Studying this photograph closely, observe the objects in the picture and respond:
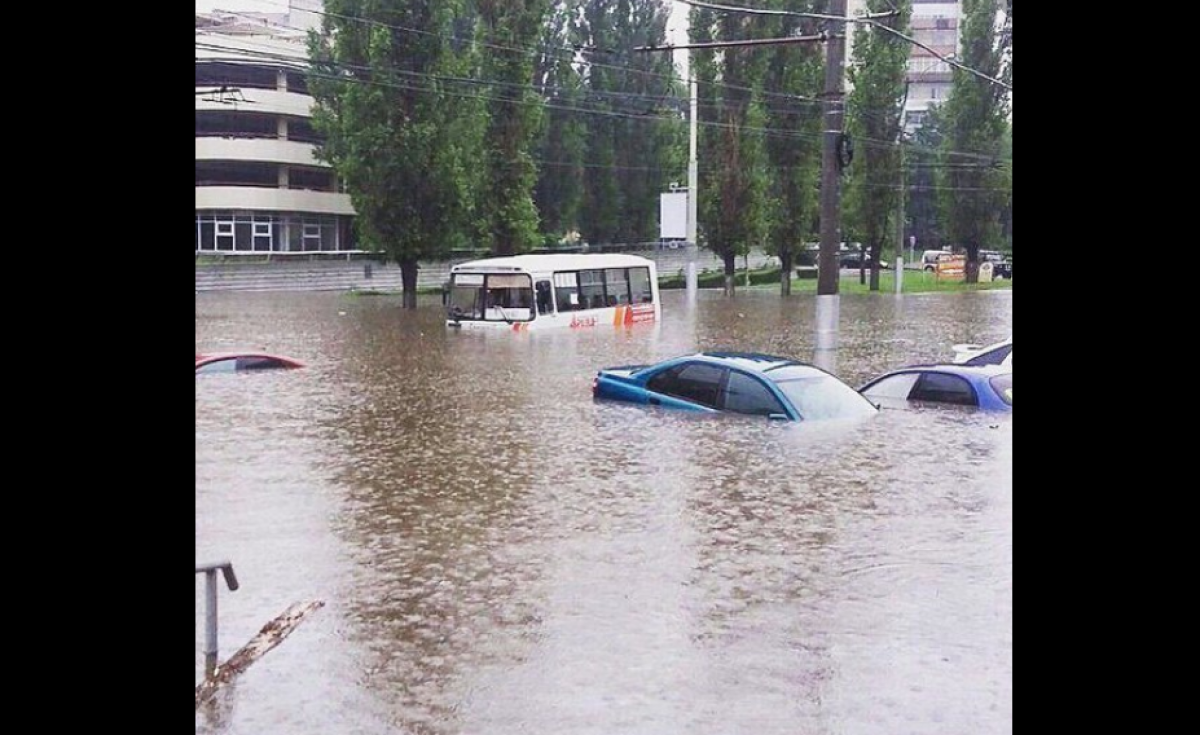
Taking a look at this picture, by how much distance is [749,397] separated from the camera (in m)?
16.0

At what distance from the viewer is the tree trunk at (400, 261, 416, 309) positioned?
3438 centimetres

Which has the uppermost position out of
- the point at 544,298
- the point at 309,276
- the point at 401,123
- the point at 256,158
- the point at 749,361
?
the point at 256,158

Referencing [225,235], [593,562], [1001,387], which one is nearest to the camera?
[593,562]

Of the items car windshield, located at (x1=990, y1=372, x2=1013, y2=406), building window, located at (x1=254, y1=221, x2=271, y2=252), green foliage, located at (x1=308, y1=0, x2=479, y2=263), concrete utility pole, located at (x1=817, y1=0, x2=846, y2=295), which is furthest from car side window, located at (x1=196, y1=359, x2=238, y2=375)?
building window, located at (x1=254, y1=221, x2=271, y2=252)

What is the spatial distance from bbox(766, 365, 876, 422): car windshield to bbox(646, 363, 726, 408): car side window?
2.37 feet

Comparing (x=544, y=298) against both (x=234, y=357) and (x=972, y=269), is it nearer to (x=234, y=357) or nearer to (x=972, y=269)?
(x=234, y=357)

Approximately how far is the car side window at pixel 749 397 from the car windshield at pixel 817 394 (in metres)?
0.17

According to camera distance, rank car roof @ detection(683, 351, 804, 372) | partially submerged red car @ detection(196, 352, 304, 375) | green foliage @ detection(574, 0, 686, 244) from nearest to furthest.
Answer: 1. car roof @ detection(683, 351, 804, 372)
2. partially submerged red car @ detection(196, 352, 304, 375)
3. green foliage @ detection(574, 0, 686, 244)

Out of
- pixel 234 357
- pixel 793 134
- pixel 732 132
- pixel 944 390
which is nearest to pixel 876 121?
pixel 793 134

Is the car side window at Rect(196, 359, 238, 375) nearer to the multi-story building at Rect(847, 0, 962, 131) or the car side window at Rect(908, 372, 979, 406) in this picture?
the car side window at Rect(908, 372, 979, 406)

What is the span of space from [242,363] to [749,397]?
9959mm
